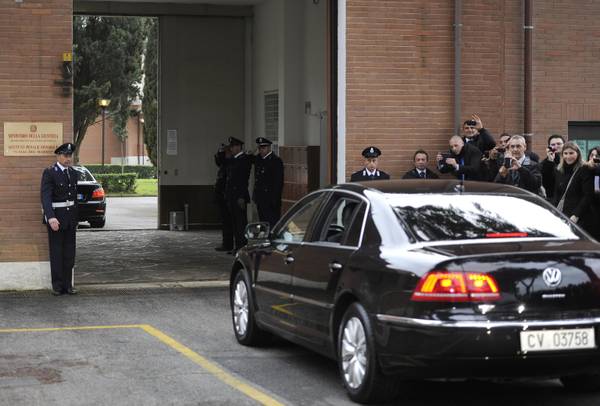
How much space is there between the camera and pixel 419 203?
805cm

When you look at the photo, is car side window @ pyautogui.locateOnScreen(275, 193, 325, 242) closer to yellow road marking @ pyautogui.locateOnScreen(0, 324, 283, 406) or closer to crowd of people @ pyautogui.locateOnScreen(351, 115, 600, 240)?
yellow road marking @ pyautogui.locateOnScreen(0, 324, 283, 406)

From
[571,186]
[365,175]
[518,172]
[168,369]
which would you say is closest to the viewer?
[168,369]

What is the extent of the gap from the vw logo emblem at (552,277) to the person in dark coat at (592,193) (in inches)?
203

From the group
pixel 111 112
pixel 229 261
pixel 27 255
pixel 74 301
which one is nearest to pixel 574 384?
pixel 74 301

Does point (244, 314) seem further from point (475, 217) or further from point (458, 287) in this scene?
point (458, 287)

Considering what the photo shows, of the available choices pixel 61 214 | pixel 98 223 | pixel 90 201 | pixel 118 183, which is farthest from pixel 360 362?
pixel 118 183

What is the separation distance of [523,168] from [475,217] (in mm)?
4855

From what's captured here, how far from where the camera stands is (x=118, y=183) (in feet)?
167

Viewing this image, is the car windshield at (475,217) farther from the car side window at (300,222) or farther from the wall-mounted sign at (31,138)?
the wall-mounted sign at (31,138)

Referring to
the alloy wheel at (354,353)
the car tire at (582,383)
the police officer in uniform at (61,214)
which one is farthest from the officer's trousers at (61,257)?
the car tire at (582,383)

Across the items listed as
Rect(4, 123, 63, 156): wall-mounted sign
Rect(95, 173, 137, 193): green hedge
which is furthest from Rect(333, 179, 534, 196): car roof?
Rect(95, 173, 137, 193): green hedge

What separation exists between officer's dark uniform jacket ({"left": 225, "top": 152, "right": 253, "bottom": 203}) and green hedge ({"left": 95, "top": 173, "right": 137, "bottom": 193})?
104 ft

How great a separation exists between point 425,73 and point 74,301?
18.7ft

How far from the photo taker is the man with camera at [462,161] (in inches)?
545
